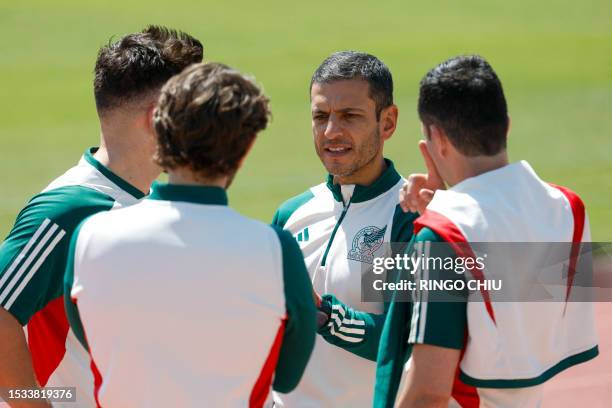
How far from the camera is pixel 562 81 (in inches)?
608

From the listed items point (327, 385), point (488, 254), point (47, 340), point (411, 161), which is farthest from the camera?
point (411, 161)

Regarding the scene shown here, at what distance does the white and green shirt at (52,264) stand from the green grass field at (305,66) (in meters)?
7.16

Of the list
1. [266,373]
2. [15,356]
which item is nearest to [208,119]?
[266,373]

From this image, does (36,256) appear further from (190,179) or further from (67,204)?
(190,179)

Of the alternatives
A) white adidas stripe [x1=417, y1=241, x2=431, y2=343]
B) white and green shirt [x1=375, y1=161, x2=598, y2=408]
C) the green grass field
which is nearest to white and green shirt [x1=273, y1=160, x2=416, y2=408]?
white and green shirt [x1=375, y1=161, x2=598, y2=408]

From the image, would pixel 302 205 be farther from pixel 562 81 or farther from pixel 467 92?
pixel 562 81

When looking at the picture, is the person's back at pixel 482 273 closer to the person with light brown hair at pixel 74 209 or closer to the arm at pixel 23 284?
the person with light brown hair at pixel 74 209

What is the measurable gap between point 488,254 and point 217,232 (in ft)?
2.52

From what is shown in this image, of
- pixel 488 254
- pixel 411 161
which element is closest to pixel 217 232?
pixel 488 254

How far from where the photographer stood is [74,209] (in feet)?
10.1

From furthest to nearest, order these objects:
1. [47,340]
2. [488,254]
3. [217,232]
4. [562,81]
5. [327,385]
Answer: [562,81], [327,385], [47,340], [488,254], [217,232]

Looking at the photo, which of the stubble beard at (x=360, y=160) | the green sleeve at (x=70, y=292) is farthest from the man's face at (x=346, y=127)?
the green sleeve at (x=70, y=292)

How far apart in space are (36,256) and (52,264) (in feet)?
0.19

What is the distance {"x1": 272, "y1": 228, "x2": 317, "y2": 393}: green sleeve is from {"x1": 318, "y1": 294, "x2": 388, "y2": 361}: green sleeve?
752mm
